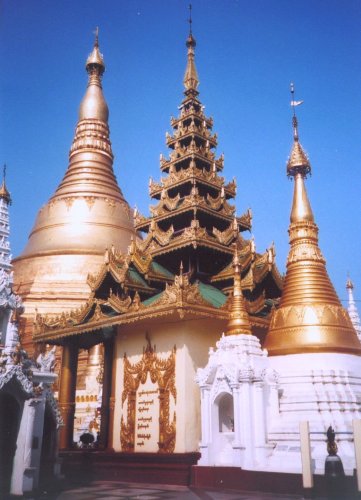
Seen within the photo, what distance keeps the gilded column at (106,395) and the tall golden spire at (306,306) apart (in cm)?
558

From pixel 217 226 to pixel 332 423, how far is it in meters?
8.96

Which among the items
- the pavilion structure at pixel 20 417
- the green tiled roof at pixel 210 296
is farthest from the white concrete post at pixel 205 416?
the pavilion structure at pixel 20 417

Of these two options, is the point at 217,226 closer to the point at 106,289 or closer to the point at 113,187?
the point at 106,289

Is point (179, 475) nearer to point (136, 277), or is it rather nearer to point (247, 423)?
point (247, 423)

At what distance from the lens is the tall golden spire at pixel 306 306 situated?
13625 millimetres

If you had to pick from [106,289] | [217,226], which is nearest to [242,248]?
[217,226]

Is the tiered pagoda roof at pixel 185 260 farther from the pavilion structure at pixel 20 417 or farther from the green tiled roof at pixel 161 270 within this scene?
the pavilion structure at pixel 20 417

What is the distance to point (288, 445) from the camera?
11.7m

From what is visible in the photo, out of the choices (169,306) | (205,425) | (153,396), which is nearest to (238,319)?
(169,306)

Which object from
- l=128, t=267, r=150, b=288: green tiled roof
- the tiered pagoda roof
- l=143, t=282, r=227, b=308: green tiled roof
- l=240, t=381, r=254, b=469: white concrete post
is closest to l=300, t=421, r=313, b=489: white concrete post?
l=240, t=381, r=254, b=469: white concrete post

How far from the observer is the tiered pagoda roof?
623 inches

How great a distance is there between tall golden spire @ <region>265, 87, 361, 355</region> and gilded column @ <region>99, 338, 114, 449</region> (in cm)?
558

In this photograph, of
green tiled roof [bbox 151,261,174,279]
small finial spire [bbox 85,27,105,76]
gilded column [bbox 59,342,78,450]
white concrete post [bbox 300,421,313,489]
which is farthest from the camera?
small finial spire [bbox 85,27,105,76]

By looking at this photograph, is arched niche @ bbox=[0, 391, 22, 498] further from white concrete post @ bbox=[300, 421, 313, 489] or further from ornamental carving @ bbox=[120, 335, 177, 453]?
white concrete post @ bbox=[300, 421, 313, 489]
